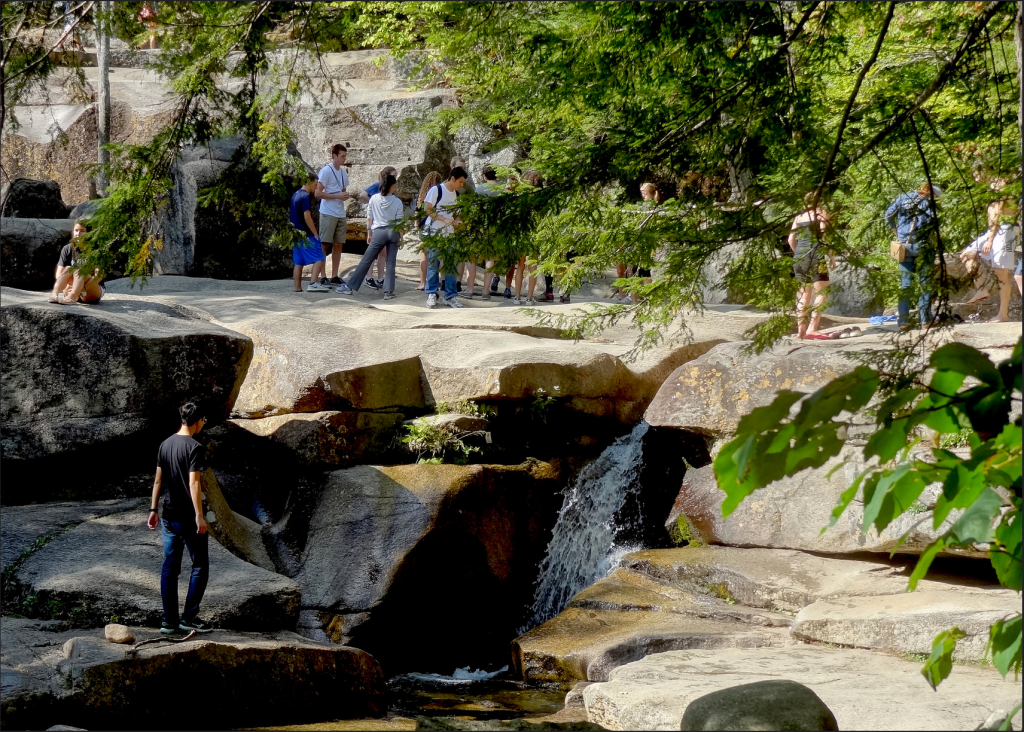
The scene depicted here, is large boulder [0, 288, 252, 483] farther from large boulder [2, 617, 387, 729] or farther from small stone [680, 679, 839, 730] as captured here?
small stone [680, 679, 839, 730]

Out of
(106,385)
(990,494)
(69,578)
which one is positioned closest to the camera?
(990,494)

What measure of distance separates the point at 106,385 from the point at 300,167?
327 centimetres

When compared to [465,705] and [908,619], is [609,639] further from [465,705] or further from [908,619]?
[908,619]

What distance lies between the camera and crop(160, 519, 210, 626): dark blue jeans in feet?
22.7

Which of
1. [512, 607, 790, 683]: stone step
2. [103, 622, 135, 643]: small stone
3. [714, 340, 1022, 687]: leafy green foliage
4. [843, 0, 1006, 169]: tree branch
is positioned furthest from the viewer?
[512, 607, 790, 683]: stone step

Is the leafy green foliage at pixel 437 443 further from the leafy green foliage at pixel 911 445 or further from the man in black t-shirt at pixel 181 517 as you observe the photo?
the leafy green foliage at pixel 911 445

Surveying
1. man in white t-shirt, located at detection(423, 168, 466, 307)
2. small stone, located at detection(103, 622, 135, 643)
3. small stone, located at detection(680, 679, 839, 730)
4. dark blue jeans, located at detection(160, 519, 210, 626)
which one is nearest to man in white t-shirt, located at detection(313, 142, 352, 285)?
man in white t-shirt, located at detection(423, 168, 466, 307)

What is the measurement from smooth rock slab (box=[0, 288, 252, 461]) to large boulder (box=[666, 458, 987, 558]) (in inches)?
191

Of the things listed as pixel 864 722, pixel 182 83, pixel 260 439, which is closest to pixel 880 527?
pixel 864 722

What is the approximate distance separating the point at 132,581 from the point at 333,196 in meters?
7.43

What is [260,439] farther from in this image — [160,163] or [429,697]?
[160,163]

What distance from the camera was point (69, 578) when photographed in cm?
733

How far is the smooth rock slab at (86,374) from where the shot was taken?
8.50m

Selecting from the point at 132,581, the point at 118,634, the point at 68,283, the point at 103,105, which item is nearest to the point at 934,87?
the point at 118,634
